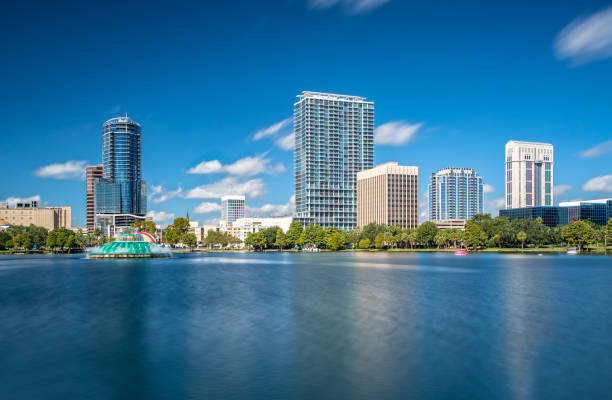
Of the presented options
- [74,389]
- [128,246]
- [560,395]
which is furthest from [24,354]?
[128,246]

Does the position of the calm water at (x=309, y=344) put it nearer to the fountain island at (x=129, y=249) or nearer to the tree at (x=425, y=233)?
the fountain island at (x=129, y=249)

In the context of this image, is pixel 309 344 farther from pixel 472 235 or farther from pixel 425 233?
pixel 425 233

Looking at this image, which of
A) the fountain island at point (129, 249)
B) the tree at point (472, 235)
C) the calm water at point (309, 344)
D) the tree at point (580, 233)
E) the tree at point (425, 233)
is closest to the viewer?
the calm water at point (309, 344)

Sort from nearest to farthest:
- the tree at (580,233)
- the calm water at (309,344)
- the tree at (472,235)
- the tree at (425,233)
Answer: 1. the calm water at (309,344)
2. the tree at (580,233)
3. the tree at (472,235)
4. the tree at (425,233)

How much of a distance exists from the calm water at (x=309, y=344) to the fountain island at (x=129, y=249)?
9958 centimetres

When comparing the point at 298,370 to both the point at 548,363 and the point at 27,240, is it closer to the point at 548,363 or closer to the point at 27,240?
the point at 548,363

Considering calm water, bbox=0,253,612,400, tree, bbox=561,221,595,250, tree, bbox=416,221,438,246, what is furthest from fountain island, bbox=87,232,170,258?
tree, bbox=561,221,595,250

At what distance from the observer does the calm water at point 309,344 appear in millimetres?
20734

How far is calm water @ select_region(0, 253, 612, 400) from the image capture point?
20.7 m

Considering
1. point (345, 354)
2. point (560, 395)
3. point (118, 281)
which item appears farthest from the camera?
point (118, 281)

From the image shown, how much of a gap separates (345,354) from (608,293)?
1590 inches

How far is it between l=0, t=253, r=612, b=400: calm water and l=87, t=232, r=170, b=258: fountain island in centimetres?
9958

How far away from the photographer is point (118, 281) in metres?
70.3

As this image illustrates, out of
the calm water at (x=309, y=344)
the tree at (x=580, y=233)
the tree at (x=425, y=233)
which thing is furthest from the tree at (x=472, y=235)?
the calm water at (x=309, y=344)
